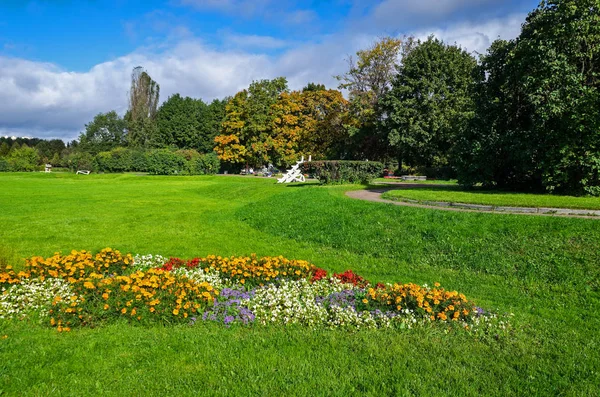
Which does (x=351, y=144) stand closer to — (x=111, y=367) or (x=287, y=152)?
(x=287, y=152)

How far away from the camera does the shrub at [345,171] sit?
76.8 ft

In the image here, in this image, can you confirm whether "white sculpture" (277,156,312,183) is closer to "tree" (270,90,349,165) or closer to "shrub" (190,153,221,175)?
"tree" (270,90,349,165)

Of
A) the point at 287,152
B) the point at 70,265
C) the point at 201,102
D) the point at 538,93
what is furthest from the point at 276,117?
the point at 70,265

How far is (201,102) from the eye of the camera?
2963 inches

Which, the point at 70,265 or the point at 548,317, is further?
the point at 70,265

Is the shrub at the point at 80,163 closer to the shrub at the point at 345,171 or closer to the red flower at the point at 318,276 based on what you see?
the shrub at the point at 345,171

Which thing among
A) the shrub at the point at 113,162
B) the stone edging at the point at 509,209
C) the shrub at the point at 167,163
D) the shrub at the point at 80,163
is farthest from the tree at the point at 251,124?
the stone edging at the point at 509,209

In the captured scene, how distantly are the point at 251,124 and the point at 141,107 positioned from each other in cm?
4193

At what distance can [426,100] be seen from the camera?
31.2 meters

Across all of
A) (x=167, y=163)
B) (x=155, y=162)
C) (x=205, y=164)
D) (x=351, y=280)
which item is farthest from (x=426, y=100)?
(x=155, y=162)

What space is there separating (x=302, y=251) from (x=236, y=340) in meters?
5.32

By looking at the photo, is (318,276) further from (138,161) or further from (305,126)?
(138,161)

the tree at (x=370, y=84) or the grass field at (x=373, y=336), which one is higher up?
the tree at (x=370, y=84)

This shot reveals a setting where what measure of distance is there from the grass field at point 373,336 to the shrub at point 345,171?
37.1ft
